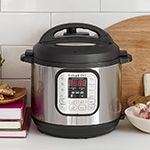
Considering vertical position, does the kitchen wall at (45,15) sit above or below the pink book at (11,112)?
above

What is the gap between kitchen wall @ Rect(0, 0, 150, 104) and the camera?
133 centimetres

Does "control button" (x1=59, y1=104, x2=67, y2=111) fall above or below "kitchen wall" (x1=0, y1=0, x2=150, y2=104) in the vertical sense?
below

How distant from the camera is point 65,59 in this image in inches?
41.8

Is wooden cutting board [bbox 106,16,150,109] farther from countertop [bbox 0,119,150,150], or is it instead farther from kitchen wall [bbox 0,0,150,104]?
countertop [bbox 0,119,150,150]

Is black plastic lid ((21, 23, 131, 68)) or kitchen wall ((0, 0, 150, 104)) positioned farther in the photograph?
kitchen wall ((0, 0, 150, 104))

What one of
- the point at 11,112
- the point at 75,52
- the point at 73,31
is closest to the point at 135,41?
the point at 73,31

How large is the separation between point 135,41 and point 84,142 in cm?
39

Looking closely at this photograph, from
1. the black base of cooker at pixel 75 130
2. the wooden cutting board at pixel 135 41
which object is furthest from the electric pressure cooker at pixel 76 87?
the wooden cutting board at pixel 135 41

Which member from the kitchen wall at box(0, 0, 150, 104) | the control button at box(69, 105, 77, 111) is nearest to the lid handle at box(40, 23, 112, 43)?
the kitchen wall at box(0, 0, 150, 104)

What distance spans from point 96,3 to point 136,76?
256 millimetres

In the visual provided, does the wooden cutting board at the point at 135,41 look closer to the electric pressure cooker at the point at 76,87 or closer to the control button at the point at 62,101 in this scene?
the electric pressure cooker at the point at 76,87

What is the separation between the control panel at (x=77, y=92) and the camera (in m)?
1.07

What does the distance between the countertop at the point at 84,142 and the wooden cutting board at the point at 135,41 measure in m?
0.23

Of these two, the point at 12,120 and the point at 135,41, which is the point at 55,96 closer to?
the point at 12,120
